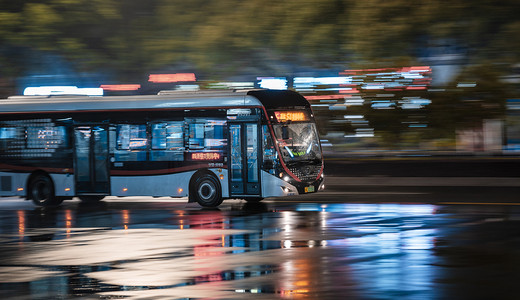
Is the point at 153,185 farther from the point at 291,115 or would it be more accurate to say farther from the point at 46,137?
the point at 291,115

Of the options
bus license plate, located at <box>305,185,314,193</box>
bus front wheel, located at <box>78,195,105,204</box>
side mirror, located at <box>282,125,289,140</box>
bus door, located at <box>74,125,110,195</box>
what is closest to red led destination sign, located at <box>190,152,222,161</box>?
side mirror, located at <box>282,125,289,140</box>

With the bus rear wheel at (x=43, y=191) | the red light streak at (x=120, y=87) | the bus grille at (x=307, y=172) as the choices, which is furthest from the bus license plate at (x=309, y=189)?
the red light streak at (x=120, y=87)

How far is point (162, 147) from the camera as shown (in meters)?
25.7

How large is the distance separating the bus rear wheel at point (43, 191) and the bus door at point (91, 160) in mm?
816

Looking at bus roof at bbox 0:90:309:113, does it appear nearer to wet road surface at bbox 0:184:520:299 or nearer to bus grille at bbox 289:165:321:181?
bus grille at bbox 289:165:321:181

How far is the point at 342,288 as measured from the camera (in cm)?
1171

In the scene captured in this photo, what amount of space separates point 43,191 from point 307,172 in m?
7.59

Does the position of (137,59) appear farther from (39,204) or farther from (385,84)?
(39,204)

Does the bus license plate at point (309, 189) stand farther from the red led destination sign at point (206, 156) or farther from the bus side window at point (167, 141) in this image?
the bus side window at point (167, 141)

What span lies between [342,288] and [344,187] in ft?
65.2

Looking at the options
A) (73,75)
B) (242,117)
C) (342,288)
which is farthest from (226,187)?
(73,75)

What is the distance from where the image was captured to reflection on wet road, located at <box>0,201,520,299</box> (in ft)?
38.9

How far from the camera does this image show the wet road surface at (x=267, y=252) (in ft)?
38.9

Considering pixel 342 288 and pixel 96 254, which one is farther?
pixel 96 254
